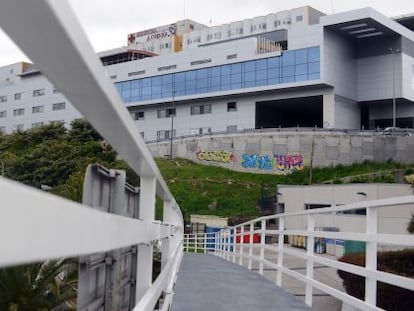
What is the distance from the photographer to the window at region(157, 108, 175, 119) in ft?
255

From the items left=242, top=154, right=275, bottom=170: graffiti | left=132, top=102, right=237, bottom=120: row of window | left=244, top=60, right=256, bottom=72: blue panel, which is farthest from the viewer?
left=132, top=102, right=237, bottom=120: row of window

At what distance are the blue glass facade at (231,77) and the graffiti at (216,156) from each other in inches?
313

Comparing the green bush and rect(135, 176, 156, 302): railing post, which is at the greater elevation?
rect(135, 176, 156, 302): railing post

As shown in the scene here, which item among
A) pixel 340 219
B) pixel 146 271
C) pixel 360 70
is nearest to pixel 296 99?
pixel 360 70

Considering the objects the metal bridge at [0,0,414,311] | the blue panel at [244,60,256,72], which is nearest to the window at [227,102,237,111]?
the blue panel at [244,60,256,72]

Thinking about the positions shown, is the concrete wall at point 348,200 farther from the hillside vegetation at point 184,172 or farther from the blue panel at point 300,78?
the blue panel at point 300,78

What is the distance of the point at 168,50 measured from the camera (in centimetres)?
10862

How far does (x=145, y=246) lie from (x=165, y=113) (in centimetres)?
7557

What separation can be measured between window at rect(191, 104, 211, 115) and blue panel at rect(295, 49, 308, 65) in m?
14.7

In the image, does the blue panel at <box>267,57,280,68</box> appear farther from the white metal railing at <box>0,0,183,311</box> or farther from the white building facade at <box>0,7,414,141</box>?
the white metal railing at <box>0,0,183,311</box>

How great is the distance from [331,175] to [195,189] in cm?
1512

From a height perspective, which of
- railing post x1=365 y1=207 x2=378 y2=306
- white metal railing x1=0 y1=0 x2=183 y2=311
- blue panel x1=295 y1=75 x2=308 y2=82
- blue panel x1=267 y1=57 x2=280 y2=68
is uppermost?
blue panel x1=267 y1=57 x2=280 y2=68

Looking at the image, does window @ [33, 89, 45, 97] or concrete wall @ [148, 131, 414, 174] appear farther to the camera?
window @ [33, 89, 45, 97]

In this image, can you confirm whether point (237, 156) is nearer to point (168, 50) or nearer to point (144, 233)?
point (168, 50)
